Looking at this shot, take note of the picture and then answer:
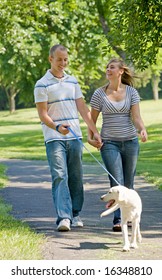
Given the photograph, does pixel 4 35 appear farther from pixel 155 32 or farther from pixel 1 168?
pixel 155 32

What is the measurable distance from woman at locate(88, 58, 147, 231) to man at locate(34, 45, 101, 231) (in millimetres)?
163

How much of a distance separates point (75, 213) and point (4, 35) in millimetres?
12362

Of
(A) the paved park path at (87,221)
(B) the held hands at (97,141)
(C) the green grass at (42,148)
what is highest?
(B) the held hands at (97,141)

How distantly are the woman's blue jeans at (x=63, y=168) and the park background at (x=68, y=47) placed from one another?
51 centimetres

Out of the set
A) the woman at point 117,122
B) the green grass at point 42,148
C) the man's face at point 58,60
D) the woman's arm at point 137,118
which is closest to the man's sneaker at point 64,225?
the woman at point 117,122

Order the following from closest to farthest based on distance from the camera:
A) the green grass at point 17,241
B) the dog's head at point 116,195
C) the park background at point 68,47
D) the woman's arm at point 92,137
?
the green grass at point 17,241 → the dog's head at point 116,195 → the woman's arm at point 92,137 → the park background at point 68,47

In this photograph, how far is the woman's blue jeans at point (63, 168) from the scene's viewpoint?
882 centimetres

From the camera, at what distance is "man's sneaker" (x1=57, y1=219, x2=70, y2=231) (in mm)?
8688

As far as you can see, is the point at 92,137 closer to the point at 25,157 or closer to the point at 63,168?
the point at 63,168

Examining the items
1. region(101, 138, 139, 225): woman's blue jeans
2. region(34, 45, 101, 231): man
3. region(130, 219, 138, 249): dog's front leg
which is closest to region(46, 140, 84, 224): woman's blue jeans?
region(34, 45, 101, 231): man

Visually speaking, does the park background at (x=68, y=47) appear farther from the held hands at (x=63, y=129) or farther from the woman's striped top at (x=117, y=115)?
the woman's striped top at (x=117, y=115)

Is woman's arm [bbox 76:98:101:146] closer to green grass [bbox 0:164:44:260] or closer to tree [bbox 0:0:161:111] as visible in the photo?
green grass [bbox 0:164:44:260]

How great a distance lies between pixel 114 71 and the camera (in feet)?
29.3

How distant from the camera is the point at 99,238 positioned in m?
8.38
